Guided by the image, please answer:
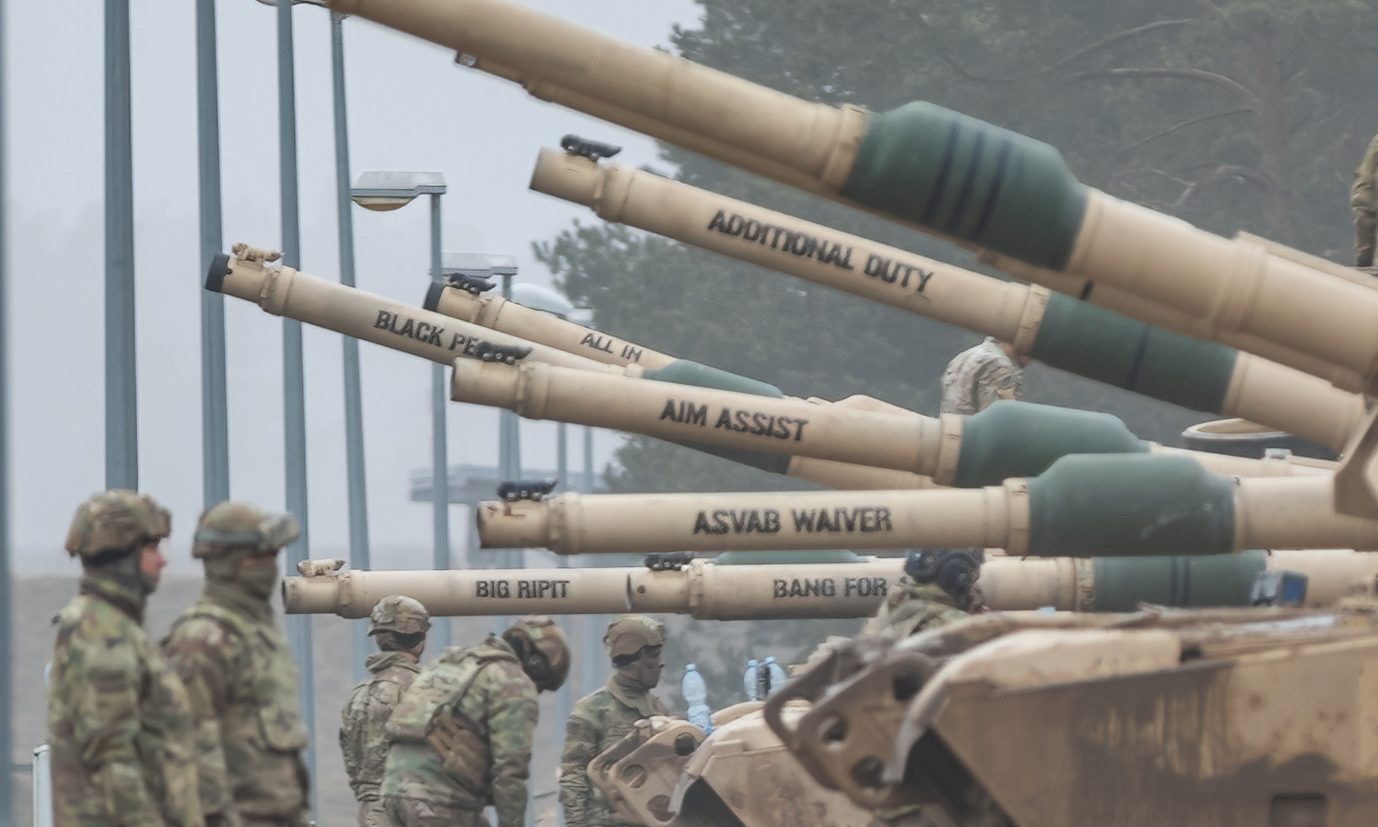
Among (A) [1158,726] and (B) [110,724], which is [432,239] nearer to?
(B) [110,724]

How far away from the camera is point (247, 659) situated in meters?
9.07

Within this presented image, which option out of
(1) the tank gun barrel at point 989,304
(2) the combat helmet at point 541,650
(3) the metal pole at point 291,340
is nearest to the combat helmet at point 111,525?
(1) the tank gun barrel at point 989,304

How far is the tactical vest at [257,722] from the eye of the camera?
9070 mm

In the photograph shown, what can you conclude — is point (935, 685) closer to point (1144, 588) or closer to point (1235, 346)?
point (1235, 346)

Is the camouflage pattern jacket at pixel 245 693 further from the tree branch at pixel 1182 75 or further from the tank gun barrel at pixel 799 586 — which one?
the tree branch at pixel 1182 75

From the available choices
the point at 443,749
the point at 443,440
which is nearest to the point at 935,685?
the point at 443,749

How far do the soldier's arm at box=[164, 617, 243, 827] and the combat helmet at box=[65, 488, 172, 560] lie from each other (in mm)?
425

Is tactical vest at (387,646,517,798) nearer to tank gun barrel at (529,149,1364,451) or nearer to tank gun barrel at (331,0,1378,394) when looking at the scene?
tank gun barrel at (529,149,1364,451)

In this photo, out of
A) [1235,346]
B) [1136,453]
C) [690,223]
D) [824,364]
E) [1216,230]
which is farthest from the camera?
[824,364]

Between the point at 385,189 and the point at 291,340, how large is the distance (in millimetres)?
1351

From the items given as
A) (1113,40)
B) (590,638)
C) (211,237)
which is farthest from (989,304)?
(1113,40)

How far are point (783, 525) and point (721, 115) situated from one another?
2.99 m

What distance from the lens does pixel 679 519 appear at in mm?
10344

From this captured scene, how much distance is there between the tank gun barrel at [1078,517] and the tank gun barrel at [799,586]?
1.38 ft
